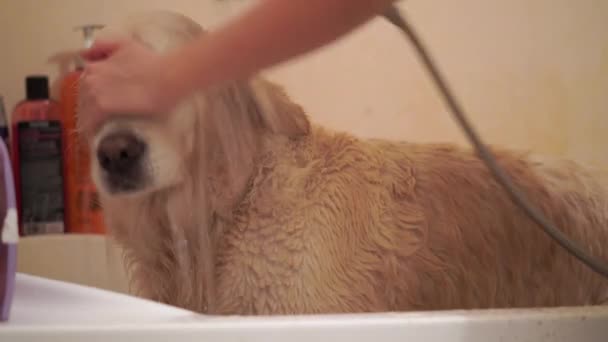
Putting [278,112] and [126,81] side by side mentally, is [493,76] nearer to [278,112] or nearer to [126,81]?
[278,112]

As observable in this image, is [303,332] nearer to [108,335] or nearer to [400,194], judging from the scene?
[108,335]

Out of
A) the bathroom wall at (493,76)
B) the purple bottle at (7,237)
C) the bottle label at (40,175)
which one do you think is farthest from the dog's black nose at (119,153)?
the bottle label at (40,175)

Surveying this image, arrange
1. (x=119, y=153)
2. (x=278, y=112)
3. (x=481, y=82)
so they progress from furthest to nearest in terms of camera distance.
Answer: (x=481, y=82), (x=278, y=112), (x=119, y=153)

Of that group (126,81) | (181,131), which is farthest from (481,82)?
(126,81)

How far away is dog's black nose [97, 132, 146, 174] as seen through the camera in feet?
1.88

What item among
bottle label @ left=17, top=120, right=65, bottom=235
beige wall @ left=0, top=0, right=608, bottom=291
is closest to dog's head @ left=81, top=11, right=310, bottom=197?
beige wall @ left=0, top=0, right=608, bottom=291

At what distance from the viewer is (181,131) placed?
2.01 ft

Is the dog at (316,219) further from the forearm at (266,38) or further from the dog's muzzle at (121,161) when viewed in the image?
the forearm at (266,38)

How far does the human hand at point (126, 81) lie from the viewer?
0.44 m

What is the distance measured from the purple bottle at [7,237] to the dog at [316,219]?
0.40ft

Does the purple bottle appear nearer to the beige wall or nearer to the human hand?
the human hand

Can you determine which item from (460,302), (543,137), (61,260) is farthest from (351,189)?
(61,260)

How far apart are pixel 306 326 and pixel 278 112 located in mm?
326

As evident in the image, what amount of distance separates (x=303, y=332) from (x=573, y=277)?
47 cm
